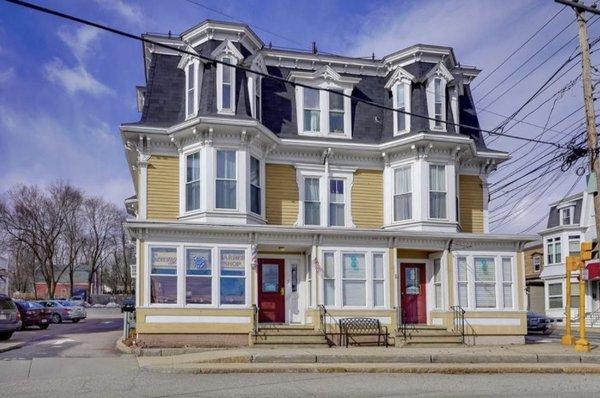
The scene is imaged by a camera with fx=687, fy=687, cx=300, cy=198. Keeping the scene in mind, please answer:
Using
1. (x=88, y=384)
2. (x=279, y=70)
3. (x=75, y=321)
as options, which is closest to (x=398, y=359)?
(x=88, y=384)

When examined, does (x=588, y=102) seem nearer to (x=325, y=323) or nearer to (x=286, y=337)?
(x=325, y=323)

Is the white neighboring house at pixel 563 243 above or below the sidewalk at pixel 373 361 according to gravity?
above

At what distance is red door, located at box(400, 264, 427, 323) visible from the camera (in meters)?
22.9

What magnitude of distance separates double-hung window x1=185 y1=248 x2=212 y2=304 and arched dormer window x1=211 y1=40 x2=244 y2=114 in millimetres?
4726

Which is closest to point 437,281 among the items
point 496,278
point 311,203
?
point 496,278

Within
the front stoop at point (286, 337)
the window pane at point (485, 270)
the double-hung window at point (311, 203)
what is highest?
the double-hung window at point (311, 203)

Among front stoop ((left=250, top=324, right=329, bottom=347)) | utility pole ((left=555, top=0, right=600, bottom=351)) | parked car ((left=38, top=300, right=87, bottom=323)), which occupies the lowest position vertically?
parked car ((left=38, top=300, right=87, bottom=323))

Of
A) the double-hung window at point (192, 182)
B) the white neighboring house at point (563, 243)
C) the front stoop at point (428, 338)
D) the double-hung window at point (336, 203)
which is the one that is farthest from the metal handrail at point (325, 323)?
the white neighboring house at point (563, 243)

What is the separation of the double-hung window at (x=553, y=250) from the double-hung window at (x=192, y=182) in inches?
1468

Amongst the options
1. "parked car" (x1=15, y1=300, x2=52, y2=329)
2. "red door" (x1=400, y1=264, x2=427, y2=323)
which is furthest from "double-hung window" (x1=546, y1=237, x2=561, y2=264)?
"parked car" (x1=15, y1=300, x2=52, y2=329)

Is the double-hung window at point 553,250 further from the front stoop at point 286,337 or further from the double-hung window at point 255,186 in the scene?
the front stoop at point 286,337

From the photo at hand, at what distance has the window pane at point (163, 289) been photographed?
19062mm

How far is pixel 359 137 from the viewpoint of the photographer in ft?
77.9

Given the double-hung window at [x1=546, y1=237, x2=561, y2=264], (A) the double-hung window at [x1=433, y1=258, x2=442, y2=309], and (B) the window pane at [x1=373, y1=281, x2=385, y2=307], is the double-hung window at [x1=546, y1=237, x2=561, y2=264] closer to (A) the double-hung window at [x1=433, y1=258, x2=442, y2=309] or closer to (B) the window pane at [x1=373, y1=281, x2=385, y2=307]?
(A) the double-hung window at [x1=433, y1=258, x2=442, y2=309]
